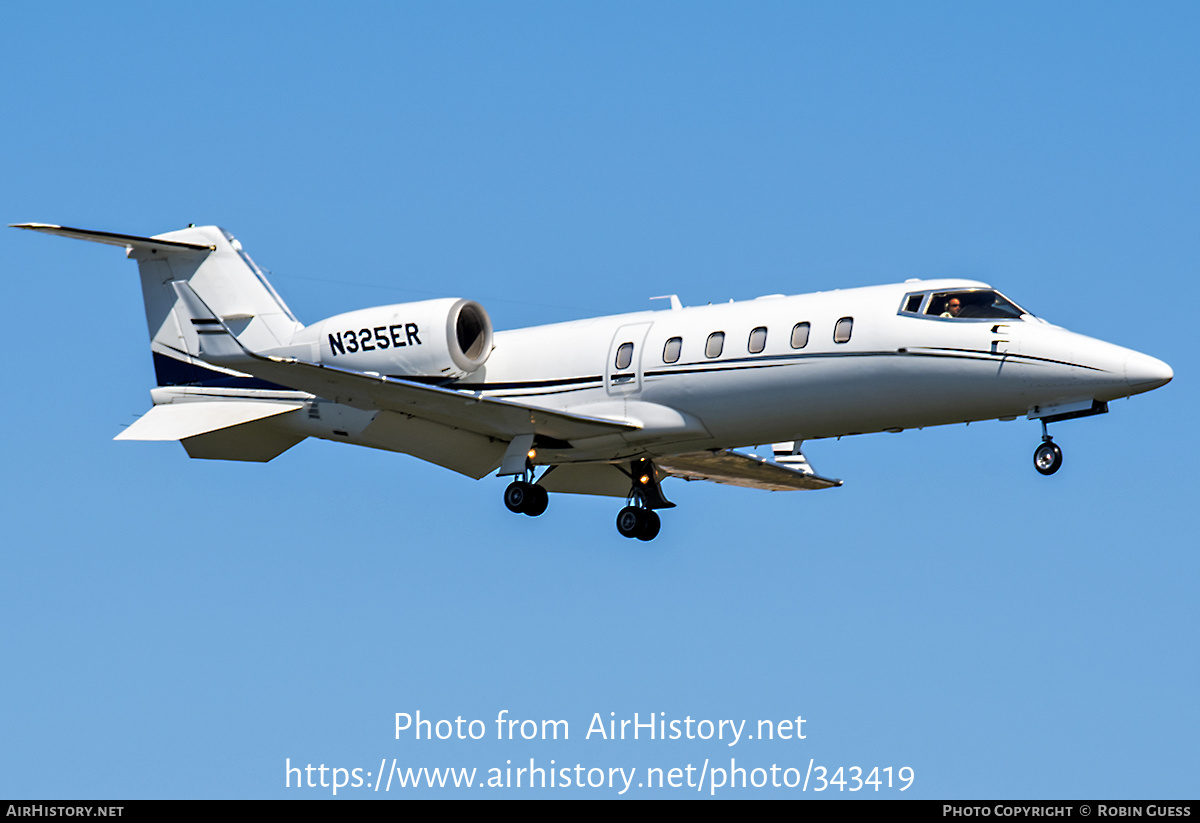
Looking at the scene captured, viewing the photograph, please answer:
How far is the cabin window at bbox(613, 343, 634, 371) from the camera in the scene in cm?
2516

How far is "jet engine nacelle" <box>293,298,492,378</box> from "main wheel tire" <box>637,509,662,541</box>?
352 cm

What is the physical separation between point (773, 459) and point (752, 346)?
5595mm

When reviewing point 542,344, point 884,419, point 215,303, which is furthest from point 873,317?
point 215,303

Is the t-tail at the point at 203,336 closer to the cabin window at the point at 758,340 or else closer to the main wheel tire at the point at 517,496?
the main wheel tire at the point at 517,496

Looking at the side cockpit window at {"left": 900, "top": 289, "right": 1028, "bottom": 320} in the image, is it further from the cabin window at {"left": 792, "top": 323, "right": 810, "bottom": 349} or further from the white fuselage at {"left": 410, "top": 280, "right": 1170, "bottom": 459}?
the cabin window at {"left": 792, "top": 323, "right": 810, "bottom": 349}

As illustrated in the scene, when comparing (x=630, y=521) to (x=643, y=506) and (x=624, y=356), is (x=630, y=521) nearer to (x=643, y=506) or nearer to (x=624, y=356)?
(x=643, y=506)

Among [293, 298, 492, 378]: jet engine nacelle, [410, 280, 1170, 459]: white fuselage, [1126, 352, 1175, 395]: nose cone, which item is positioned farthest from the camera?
[293, 298, 492, 378]: jet engine nacelle

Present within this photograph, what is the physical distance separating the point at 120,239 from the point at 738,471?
10.9 meters

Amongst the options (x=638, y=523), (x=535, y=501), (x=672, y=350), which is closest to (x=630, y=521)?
(x=638, y=523)

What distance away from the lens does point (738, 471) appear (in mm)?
28953

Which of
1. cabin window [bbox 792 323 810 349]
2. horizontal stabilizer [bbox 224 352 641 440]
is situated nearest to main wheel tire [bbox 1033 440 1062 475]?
cabin window [bbox 792 323 810 349]
